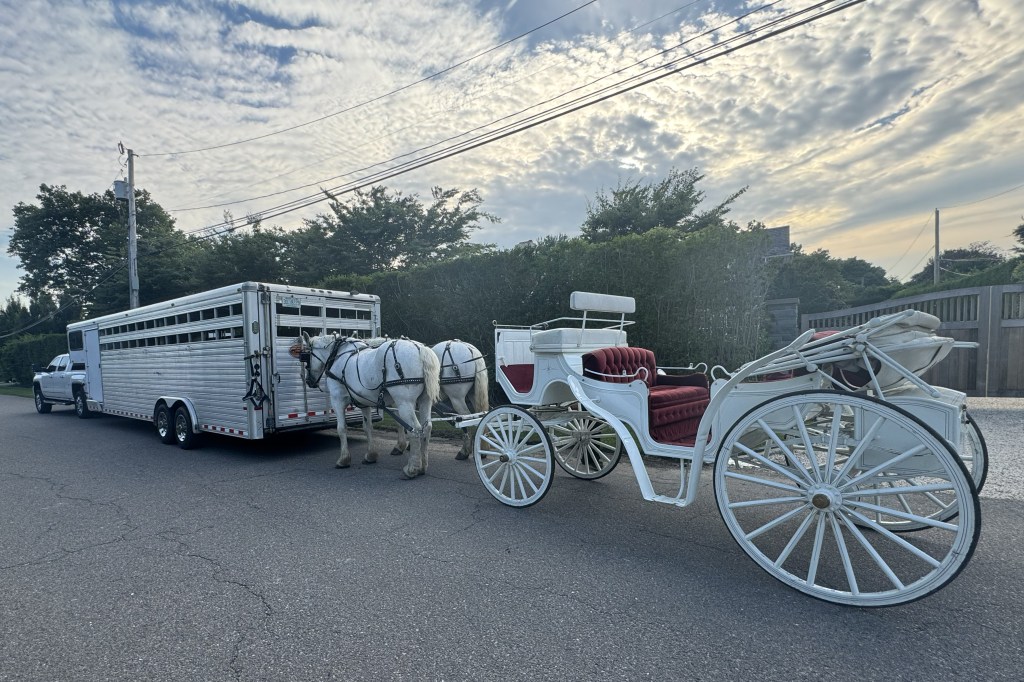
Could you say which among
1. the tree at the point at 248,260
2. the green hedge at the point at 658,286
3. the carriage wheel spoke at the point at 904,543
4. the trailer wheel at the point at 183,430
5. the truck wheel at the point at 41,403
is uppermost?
the tree at the point at 248,260

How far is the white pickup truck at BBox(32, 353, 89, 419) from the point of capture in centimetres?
1250

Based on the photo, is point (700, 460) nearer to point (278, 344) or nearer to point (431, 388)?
point (431, 388)

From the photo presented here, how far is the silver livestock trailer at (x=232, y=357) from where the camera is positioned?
6758 millimetres

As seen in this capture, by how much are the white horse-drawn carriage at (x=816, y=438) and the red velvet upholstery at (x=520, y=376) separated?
0.06ft

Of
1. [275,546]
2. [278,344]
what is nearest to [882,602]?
[275,546]

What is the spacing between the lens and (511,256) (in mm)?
10281

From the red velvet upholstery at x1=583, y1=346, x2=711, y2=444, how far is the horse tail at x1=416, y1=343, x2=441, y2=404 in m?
2.28

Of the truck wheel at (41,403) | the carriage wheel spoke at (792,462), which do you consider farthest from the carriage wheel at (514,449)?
the truck wheel at (41,403)

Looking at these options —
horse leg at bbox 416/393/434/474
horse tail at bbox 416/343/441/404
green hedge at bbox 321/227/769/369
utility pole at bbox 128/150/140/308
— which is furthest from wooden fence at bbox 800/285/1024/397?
utility pole at bbox 128/150/140/308

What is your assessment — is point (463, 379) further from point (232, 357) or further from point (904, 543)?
point (904, 543)

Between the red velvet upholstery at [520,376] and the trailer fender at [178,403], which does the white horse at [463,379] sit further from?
the trailer fender at [178,403]

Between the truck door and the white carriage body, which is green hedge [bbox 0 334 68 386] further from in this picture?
the white carriage body

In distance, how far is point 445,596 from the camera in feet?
9.93

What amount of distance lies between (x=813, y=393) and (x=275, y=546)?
383 centimetres
